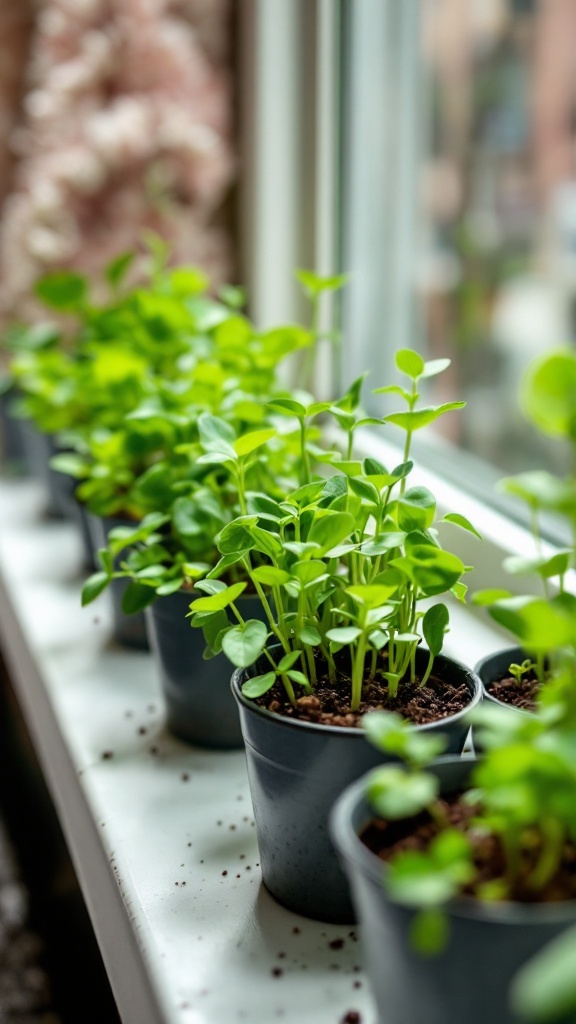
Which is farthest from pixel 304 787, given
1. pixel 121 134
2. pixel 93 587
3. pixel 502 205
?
pixel 502 205

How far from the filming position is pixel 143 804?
682mm

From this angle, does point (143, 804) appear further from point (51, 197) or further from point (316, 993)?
point (51, 197)

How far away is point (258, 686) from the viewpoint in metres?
0.52

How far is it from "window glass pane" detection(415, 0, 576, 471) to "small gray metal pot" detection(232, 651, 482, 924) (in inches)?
91.4

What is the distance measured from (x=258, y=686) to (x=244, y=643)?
0.03m

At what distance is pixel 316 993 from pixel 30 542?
2.98ft

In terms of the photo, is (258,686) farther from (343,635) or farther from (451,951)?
(451,951)

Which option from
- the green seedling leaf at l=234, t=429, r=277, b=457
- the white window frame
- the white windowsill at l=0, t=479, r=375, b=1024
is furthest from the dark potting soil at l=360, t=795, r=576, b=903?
the white window frame

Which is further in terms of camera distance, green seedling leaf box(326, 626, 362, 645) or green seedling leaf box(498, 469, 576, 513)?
green seedling leaf box(326, 626, 362, 645)

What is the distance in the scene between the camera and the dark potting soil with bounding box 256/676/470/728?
20.7 inches

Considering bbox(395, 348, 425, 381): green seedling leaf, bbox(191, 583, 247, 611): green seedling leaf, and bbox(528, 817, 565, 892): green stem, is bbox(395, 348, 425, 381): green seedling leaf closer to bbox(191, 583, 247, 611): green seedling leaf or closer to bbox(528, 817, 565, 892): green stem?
bbox(191, 583, 247, 611): green seedling leaf

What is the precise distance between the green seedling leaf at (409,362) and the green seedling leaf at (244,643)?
16 centimetres

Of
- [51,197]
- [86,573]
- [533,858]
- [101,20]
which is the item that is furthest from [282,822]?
[101,20]

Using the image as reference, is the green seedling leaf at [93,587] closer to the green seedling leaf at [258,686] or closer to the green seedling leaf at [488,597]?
the green seedling leaf at [258,686]
